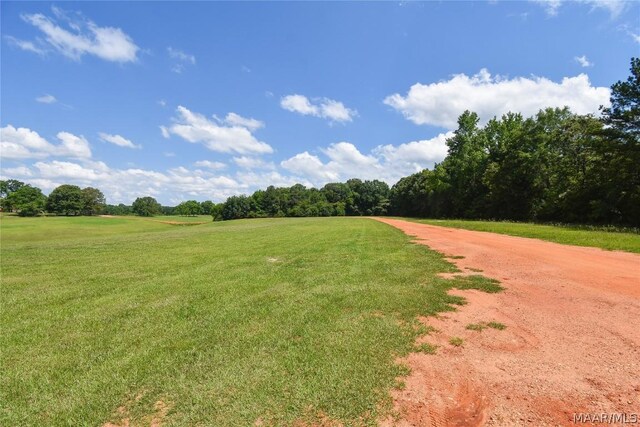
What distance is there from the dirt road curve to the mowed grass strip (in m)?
0.41

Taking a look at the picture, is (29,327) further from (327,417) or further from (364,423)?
(364,423)

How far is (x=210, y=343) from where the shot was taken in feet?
15.2

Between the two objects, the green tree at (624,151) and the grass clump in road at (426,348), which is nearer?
the grass clump in road at (426,348)

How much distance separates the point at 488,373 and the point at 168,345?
4.22 metres

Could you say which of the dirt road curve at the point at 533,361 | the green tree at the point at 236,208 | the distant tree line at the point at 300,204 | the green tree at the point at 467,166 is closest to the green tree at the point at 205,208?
the distant tree line at the point at 300,204

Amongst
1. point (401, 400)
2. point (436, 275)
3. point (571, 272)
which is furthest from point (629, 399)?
point (571, 272)

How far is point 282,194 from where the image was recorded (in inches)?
4375

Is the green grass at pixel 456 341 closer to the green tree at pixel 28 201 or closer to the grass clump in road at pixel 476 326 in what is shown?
the grass clump in road at pixel 476 326

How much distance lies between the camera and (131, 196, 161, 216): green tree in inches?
5827

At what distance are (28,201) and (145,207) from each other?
4946 cm

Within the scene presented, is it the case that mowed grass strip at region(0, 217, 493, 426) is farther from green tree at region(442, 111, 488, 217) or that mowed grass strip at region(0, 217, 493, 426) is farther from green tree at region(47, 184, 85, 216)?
green tree at region(47, 184, 85, 216)

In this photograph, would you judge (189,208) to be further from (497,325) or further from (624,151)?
(497,325)

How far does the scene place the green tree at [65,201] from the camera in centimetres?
9694

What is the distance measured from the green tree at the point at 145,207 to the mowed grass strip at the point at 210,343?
155461mm
